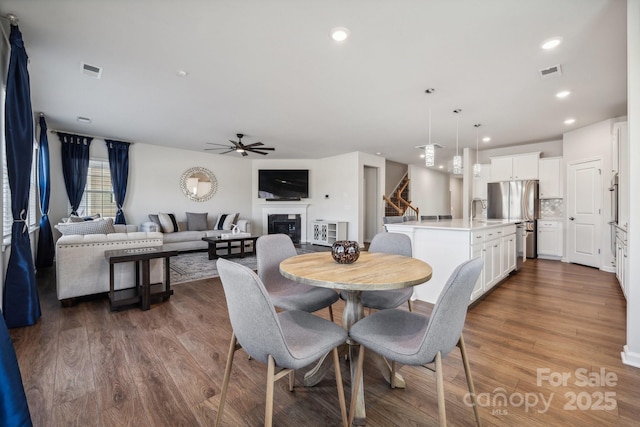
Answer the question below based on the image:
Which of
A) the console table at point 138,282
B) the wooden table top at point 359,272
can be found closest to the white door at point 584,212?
the wooden table top at point 359,272

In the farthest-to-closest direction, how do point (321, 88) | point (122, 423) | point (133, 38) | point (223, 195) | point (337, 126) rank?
1. point (223, 195)
2. point (337, 126)
3. point (321, 88)
4. point (133, 38)
5. point (122, 423)

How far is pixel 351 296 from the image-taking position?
1.69m

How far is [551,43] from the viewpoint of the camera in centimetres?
248

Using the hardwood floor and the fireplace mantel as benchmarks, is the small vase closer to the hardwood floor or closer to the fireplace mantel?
the hardwood floor

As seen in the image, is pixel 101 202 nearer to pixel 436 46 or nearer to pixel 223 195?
pixel 223 195

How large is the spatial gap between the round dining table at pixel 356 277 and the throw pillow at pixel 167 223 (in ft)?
17.7

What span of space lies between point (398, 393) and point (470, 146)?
6.37 metres

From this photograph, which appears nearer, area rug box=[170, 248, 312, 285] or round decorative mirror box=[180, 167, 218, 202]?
area rug box=[170, 248, 312, 285]

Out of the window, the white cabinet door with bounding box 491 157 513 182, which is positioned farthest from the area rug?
the white cabinet door with bounding box 491 157 513 182

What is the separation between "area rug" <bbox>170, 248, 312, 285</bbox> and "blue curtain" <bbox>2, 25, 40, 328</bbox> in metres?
1.50

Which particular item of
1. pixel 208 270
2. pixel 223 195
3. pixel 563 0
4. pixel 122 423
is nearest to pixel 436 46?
pixel 563 0

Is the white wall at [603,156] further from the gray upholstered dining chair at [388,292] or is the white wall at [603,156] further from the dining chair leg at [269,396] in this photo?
the dining chair leg at [269,396]

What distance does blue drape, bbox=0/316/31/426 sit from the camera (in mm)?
938

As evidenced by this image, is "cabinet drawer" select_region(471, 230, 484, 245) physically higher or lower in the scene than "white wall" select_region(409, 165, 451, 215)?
lower
